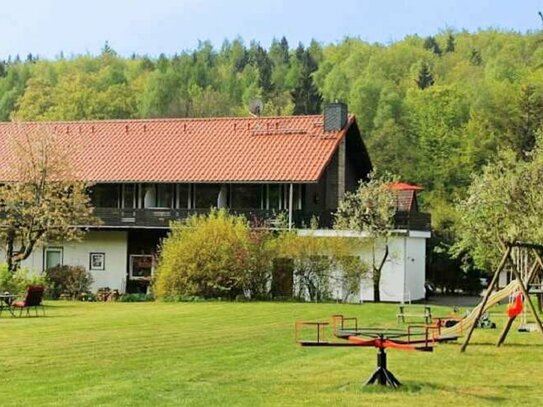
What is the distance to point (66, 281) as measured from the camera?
39750mm

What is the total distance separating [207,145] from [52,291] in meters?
9.69

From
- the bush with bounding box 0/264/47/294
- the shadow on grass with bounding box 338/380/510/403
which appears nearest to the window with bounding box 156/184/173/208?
the bush with bounding box 0/264/47/294

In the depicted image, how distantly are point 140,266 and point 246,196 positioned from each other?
5508mm

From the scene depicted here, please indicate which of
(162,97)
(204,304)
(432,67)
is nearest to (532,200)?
(204,304)

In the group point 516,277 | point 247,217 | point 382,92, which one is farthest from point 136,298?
point 382,92

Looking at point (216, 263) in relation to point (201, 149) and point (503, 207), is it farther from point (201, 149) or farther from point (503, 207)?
point (503, 207)

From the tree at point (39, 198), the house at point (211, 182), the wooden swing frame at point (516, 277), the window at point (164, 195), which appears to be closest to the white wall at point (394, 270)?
the house at point (211, 182)

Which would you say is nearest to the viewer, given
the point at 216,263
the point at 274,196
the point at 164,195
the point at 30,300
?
the point at 30,300

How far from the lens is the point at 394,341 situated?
533 inches

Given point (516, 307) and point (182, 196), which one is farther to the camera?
point (182, 196)

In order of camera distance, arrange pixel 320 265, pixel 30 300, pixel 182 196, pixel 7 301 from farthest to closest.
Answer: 1. pixel 182 196
2. pixel 320 265
3. pixel 7 301
4. pixel 30 300

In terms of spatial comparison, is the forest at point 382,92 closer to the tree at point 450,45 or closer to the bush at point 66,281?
the tree at point 450,45

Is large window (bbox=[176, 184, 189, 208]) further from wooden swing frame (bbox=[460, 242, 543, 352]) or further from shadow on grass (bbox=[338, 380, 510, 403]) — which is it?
shadow on grass (bbox=[338, 380, 510, 403])

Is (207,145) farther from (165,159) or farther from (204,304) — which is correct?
(204,304)
